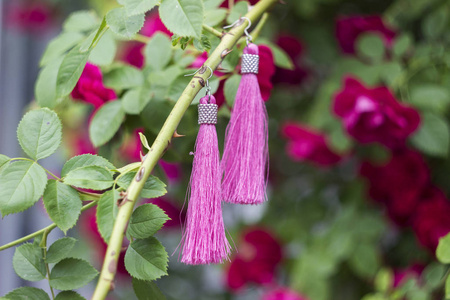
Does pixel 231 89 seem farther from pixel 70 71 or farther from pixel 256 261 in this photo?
pixel 256 261

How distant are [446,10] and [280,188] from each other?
547 mm

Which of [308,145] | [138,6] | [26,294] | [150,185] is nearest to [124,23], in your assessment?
[138,6]

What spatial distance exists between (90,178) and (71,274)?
9 cm

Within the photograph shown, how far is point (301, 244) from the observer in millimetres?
1095

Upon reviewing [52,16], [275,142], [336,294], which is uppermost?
[52,16]

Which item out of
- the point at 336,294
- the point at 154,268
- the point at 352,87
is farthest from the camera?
the point at 336,294

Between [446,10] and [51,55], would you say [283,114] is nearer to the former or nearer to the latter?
[446,10]

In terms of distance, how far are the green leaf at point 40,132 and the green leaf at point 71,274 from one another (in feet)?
0.30

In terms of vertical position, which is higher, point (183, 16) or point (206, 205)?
point (183, 16)

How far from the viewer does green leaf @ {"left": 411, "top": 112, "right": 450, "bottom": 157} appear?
2.72 feet

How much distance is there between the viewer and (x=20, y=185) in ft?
1.28

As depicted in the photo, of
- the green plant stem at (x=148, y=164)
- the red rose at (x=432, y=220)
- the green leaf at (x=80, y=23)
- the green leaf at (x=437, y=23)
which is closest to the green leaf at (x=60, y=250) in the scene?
the green plant stem at (x=148, y=164)

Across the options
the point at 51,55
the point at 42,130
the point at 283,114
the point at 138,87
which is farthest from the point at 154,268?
the point at 283,114

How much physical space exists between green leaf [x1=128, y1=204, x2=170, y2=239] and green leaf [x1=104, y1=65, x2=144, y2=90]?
0.86 feet
